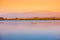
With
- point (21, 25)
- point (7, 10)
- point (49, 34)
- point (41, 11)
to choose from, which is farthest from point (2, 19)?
point (49, 34)

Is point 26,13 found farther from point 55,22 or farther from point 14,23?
point 55,22

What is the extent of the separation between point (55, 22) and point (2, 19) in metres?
0.63

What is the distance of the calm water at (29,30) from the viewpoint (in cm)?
99

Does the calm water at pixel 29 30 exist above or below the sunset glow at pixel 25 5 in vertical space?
below

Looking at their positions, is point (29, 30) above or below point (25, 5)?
below

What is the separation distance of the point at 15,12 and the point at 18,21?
0.12m

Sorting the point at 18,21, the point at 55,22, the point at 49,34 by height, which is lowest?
the point at 49,34

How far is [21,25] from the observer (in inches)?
39.4

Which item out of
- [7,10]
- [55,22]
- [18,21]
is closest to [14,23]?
[18,21]

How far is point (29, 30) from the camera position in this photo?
1.01m

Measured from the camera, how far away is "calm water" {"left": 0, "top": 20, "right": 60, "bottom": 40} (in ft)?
3.24

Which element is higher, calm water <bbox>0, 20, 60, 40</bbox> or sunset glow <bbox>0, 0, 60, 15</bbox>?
sunset glow <bbox>0, 0, 60, 15</bbox>

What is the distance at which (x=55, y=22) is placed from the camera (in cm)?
97

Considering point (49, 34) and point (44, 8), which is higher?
point (44, 8)
